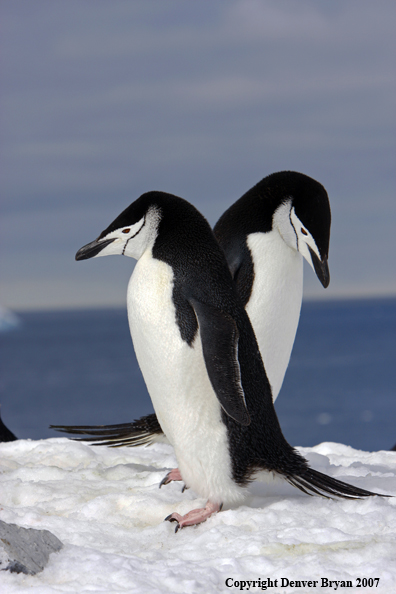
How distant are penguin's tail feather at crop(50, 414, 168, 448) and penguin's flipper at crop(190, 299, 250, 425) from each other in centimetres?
95

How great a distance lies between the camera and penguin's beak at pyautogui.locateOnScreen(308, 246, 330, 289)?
281 centimetres

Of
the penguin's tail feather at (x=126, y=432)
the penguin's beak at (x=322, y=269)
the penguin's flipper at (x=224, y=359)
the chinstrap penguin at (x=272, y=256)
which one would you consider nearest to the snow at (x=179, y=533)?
the penguin's tail feather at (x=126, y=432)

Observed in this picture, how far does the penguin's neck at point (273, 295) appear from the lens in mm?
2928

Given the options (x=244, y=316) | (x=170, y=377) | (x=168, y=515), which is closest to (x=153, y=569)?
(x=168, y=515)

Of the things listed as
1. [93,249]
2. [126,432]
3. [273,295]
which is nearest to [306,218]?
[273,295]

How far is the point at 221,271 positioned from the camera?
2213mm

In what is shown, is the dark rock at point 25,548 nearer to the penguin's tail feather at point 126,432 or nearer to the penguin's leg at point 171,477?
the penguin's leg at point 171,477

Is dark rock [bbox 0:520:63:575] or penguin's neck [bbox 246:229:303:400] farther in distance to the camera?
penguin's neck [bbox 246:229:303:400]

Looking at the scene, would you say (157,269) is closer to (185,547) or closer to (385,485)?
A: (185,547)

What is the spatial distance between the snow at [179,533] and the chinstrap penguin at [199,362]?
0.10 metres

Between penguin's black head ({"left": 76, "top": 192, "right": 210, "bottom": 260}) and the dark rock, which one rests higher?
penguin's black head ({"left": 76, "top": 192, "right": 210, "bottom": 260})

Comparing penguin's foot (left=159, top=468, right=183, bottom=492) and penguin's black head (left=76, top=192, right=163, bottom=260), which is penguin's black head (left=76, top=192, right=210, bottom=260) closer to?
penguin's black head (left=76, top=192, right=163, bottom=260)

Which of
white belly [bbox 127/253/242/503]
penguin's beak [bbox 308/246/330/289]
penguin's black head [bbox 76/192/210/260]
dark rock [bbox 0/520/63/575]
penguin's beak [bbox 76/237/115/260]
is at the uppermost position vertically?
penguin's black head [bbox 76/192/210/260]

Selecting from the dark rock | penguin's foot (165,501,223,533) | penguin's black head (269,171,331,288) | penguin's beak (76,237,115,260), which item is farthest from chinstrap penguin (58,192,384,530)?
penguin's black head (269,171,331,288)
